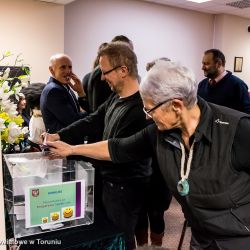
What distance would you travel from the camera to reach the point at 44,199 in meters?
1.07

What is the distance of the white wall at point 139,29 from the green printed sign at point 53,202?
3.80 meters

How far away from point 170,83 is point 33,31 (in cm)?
359

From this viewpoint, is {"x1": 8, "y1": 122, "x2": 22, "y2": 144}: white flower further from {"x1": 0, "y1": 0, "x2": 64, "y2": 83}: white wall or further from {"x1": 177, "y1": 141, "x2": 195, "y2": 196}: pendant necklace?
{"x1": 0, "y1": 0, "x2": 64, "y2": 83}: white wall

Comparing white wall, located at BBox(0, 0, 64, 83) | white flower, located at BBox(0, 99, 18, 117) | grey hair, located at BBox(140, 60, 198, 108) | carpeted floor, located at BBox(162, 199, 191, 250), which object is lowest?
carpeted floor, located at BBox(162, 199, 191, 250)

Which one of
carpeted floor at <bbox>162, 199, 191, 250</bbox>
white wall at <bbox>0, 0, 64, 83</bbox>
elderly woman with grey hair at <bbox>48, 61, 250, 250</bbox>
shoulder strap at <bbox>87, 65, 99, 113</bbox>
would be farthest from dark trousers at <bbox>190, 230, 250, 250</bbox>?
white wall at <bbox>0, 0, 64, 83</bbox>

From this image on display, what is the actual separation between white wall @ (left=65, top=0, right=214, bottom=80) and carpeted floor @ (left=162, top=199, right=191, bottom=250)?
107 inches

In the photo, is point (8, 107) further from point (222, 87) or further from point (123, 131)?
point (222, 87)

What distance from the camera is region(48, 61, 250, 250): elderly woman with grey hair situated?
1.01 meters

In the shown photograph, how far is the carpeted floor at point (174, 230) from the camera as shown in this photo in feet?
8.13

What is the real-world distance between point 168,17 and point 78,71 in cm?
201

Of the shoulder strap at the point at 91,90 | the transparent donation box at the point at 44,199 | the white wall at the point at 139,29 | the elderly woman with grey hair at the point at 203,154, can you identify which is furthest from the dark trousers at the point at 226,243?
the white wall at the point at 139,29

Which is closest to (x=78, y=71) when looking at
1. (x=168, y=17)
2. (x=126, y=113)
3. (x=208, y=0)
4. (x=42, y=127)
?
(x=168, y=17)

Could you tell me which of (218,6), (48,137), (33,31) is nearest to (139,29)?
(218,6)

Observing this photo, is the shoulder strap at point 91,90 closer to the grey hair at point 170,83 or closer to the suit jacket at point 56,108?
the suit jacket at point 56,108
